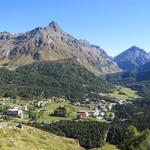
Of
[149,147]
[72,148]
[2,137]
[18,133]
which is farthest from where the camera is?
[72,148]

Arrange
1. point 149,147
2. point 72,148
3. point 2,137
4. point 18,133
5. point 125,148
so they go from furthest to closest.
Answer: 1. point 72,148
2. point 18,133
3. point 2,137
4. point 125,148
5. point 149,147

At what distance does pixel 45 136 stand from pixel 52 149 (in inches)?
917

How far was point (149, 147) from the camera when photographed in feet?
430

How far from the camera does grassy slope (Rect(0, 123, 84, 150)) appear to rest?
144250mm

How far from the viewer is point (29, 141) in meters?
159

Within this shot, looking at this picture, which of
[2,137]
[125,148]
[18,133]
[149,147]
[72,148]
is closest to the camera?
[149,147]

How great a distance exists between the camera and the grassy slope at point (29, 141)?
144m

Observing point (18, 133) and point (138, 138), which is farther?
point (18, 133)

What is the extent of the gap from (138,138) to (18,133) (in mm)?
54326

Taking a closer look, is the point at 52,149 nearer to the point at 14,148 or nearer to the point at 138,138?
the point at 14,148

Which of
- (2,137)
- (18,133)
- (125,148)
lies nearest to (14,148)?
(2,137)

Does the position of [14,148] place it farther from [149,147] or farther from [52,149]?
[149,147]

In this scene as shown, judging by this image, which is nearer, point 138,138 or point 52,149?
point 138,138

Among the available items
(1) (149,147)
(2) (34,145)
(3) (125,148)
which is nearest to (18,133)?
(2) (34,145)
